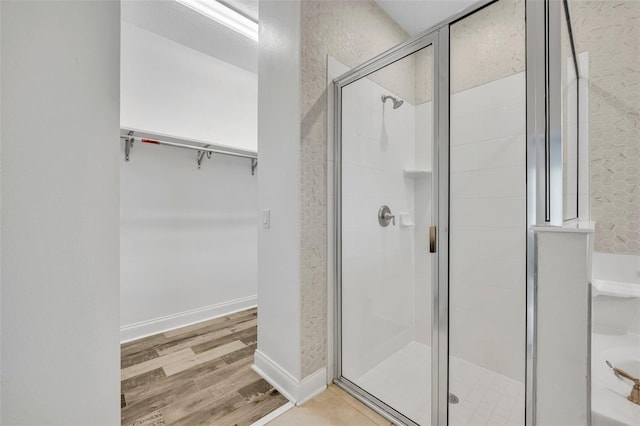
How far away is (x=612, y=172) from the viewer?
128 cm

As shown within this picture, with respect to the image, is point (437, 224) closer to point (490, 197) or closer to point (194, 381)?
point (490, 197)

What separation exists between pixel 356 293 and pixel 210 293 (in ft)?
5.20

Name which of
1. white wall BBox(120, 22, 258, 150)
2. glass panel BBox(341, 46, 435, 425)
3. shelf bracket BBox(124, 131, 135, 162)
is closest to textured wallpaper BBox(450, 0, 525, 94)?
glass panel BBox(341, 46, 435, 425)

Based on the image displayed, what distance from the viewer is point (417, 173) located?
1459 millimetres

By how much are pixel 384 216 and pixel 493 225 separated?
2.09 feet

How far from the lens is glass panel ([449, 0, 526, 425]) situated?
4.11 feet

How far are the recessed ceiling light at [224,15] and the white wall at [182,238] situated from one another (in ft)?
3.54

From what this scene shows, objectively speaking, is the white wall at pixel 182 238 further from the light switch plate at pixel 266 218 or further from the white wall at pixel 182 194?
the light switch plate at pixel 266 218

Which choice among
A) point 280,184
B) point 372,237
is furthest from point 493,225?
point 280,184

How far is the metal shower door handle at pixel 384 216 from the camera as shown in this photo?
1727 mm

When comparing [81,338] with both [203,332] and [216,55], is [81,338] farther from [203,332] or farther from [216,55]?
[216,55]

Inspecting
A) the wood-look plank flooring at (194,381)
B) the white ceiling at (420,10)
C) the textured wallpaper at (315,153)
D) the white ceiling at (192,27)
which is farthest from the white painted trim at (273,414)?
the white ceiling at (420,10)

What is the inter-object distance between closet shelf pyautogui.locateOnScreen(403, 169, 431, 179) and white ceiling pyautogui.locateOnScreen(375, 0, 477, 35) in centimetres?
135

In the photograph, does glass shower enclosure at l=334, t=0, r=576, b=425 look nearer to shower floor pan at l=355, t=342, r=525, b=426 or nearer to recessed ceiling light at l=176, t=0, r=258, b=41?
shower floor pan at l=355, t=342, r=525, b=426
